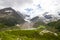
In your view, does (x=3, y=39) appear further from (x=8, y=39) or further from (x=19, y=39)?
(x=19, y=39)

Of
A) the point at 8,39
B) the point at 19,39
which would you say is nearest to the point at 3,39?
the point at 8,39

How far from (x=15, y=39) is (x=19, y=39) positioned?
5.80 meters

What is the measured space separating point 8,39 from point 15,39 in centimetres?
803

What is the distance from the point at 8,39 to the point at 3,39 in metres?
5.64

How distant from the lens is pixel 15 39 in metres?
180

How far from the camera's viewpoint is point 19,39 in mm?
184250

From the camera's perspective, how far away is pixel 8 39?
17788 centimetres

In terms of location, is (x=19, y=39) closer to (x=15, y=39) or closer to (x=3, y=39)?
(x=15, y=39)

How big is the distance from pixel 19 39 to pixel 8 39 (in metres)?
13.5

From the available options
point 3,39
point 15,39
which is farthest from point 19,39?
point 3,39

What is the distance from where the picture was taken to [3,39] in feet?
577
